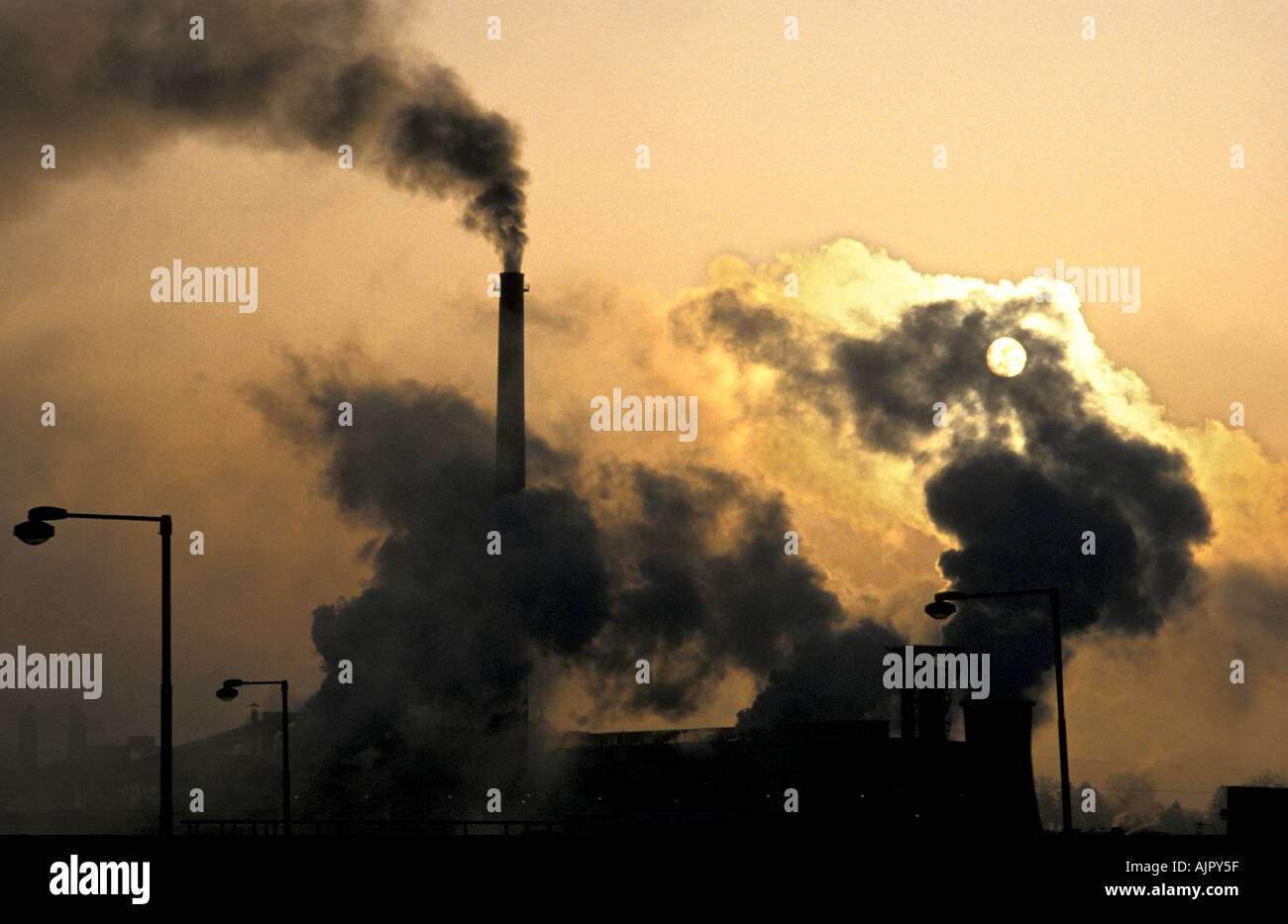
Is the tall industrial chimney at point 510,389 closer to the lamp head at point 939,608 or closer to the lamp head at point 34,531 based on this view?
the lamp head at point 939,608

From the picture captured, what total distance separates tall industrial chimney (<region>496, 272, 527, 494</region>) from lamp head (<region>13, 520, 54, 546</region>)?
4980cm

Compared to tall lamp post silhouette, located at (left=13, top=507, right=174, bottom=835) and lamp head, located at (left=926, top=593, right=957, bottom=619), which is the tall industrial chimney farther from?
tall lamp post silhouette, located at (left=13, top=507, right=174, bottom=835)

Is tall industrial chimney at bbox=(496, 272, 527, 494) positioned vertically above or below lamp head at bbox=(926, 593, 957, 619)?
above

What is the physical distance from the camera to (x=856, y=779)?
74500 mm

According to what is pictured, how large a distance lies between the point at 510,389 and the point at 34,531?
165ft

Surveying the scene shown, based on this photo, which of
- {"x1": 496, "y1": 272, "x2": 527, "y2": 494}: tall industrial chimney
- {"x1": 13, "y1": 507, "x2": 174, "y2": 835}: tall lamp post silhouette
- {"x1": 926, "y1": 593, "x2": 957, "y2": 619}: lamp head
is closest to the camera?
{"x1": 13, "y1": 507, "x2": 174, "y2": 835}: tall lamp post silhouette

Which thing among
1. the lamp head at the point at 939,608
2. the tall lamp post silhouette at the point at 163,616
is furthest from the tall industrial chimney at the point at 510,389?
the tall lamp post silhouette at the point at 163,616

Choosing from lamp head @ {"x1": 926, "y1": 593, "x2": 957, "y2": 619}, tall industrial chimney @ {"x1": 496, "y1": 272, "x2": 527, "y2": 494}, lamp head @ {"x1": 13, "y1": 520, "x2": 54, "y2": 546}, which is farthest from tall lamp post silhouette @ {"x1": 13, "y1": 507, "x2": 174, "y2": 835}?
tall industrial chimney @ {"x1": 496, "y1": 272, "x2": 527, "y2": 494}

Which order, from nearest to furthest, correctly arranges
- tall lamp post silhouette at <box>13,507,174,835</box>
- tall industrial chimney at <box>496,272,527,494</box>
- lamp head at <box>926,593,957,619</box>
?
tall lamp post silhouette at <box>13,507,174,835</box>
lamp head at <box>926,593,957,619</box>
tall industrial chimney at <box>496,272,527,494</box>

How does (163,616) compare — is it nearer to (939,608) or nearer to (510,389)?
(939,608)

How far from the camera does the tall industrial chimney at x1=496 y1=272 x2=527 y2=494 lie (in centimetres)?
6881

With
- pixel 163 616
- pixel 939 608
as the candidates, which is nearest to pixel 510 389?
pixel 939 608
